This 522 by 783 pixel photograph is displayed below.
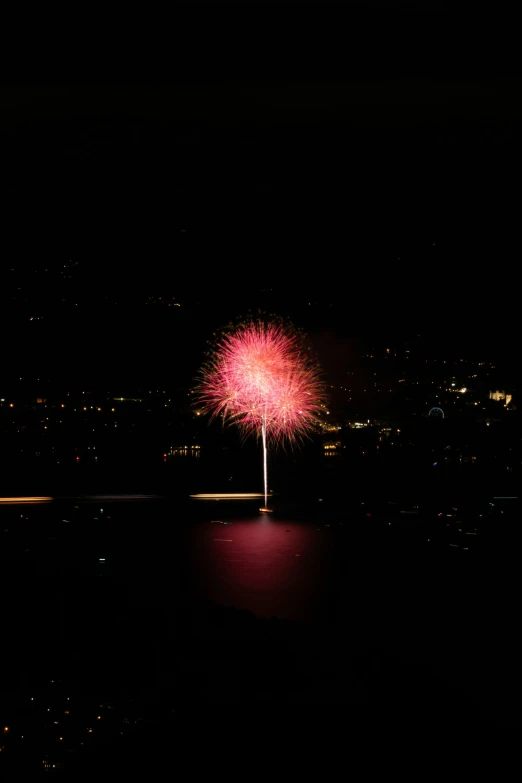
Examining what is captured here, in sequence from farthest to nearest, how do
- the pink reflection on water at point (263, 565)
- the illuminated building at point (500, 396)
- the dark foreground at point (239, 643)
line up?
the illuminated building at point (500, 396) → the pink reflection on water at point (263, 565) → the dark foreground at point (239, 643)

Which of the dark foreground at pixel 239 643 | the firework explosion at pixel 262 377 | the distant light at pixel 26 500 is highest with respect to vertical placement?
the firework explosion at pixel 262 377

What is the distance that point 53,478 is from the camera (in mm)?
26641

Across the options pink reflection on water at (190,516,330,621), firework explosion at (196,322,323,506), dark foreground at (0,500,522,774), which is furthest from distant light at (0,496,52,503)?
dark foreground at (0,500,522,774)

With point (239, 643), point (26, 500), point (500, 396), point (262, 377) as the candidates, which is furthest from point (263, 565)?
point (500, 396)

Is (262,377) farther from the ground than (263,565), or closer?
farther from the ground

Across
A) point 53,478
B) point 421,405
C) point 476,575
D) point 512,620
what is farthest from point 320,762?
point 421,405

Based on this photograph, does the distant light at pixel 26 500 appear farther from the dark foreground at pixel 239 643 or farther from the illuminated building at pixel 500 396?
the illuminated building at pixel 500 396

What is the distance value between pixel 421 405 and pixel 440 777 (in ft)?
223

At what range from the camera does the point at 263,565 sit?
10992mm

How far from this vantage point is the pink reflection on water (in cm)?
887

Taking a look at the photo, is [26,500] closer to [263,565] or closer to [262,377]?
[262,377]

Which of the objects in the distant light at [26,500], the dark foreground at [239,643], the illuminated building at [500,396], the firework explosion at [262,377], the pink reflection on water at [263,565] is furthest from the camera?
the illuminated building at [500,396]

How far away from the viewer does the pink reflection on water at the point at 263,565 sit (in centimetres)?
887

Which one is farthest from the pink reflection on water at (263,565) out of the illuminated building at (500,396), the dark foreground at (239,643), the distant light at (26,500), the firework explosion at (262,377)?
the illuminated building at (500,396)
